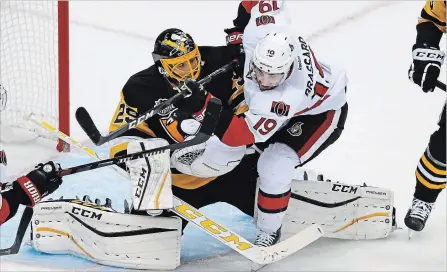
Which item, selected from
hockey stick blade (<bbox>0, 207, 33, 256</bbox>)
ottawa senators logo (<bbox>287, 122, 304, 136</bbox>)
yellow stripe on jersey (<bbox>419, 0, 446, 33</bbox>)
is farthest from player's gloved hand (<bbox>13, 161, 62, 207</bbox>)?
yellow stripe on jersey (<bbox>419, 0, 446, 33</bbox>)

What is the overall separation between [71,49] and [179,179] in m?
1.78

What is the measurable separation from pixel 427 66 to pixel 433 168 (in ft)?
1.10

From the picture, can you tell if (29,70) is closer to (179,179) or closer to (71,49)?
(71,49)

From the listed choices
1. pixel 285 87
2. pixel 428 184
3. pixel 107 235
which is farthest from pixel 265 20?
pixel 107 235

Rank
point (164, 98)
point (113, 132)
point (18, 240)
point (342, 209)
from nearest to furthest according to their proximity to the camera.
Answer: point (113, 132) < point (18, 240) < point (164, 98) < point (342, 209)

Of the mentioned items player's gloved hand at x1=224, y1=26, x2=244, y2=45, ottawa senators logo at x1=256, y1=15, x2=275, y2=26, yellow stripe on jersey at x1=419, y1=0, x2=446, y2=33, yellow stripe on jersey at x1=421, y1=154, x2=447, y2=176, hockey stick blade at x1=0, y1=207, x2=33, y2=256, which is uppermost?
yellow stripe on jersey at x1=419, y1=0, x2=446, y2=33

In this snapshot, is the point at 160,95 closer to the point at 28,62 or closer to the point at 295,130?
the point at 295,130

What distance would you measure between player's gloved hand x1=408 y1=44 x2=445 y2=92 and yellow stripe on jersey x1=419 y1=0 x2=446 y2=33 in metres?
0.08

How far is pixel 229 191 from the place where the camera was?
3480mm

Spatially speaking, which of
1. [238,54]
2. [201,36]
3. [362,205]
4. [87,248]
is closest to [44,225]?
[87,248]

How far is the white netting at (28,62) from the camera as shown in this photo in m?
4.11

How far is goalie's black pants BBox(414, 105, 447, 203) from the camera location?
3188 millimetres

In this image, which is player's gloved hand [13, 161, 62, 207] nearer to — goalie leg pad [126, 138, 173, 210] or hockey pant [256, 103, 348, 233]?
goalie leg pad [126, 138, 173, 210]


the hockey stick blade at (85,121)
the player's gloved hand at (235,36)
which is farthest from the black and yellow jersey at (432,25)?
the hockey stick blade at (85,121)
